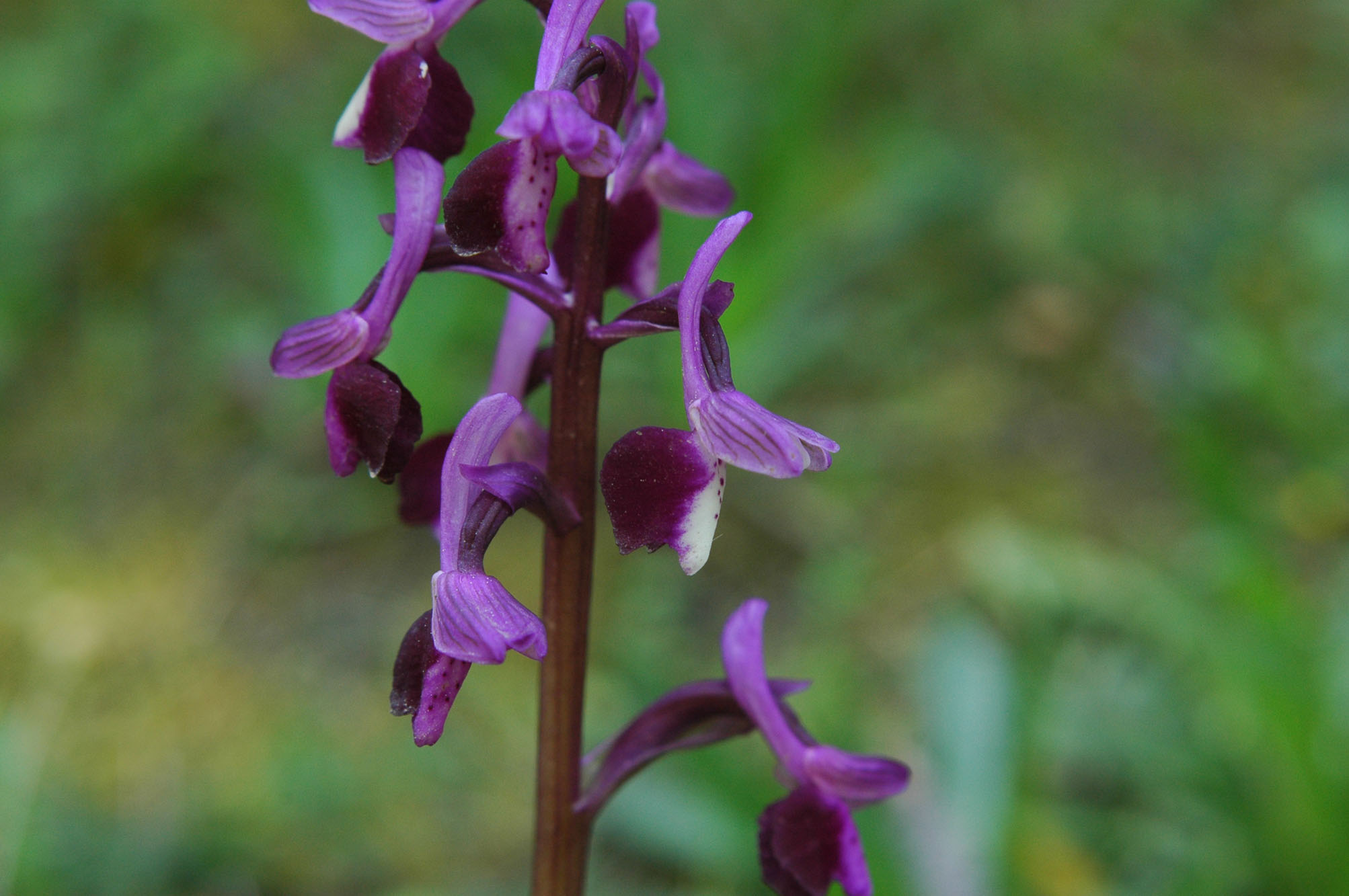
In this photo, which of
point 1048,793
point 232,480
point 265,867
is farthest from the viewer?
point 232,480

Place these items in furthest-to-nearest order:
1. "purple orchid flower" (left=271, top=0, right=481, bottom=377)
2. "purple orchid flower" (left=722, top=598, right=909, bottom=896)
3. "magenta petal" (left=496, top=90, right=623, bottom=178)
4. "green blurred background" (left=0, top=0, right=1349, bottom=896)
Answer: "green blurred background" (left=0, top=0, right=1349, bottom=896), "purple orchid flower" (left=722, top=598, right=909, bottom=896), "purple orchid flower" (left=271, top=0, right=481, bottom=377), "magenta petal" (left=496, top=90, right=623, bottom=178)

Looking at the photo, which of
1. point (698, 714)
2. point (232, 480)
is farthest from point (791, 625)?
point (698, 714)

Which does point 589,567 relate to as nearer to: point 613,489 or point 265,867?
point 613,489

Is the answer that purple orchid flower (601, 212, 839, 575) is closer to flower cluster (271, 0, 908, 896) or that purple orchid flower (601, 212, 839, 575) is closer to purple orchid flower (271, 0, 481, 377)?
flower cluster (271, 0, 908, 896)

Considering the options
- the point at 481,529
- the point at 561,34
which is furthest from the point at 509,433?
the point at 561,34

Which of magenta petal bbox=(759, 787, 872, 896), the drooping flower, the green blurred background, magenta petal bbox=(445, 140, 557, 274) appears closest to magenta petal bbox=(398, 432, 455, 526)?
the drooping flower

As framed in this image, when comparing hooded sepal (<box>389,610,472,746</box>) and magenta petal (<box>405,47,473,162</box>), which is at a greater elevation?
magenta petal (<box>405,47,473,162</box>)
